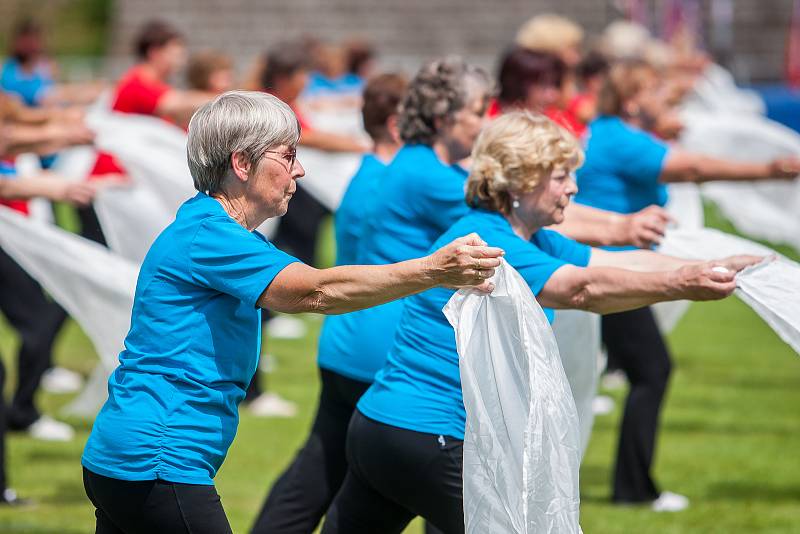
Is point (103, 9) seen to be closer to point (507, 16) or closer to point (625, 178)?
point (507, 16)

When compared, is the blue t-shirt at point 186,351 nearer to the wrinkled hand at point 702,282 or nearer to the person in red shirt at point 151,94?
the wrinkled hand at point 702,282

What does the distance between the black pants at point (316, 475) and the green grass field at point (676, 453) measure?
1352mm

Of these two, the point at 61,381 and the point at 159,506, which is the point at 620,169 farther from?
the point at 61,381

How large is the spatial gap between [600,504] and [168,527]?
3869 millimetres

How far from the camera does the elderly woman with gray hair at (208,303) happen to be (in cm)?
366

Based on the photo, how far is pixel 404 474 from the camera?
4305 mm

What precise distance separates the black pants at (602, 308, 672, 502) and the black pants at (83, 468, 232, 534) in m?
3.69

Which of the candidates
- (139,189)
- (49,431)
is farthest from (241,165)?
(49,431)

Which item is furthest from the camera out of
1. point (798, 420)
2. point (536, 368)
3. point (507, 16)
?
point (507, 16)

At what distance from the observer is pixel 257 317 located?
3.88m

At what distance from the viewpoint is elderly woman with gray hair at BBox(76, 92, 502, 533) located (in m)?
3.66

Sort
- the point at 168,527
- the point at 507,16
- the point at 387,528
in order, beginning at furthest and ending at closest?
the point at 507,16 → the point at 387,528 → the point at 168,527

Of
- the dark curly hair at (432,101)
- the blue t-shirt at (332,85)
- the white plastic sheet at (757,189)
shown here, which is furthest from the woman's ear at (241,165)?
the blue t-shirt at (332,85)

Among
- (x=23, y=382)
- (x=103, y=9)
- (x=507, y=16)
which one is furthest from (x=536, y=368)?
(x=103, y=9)
